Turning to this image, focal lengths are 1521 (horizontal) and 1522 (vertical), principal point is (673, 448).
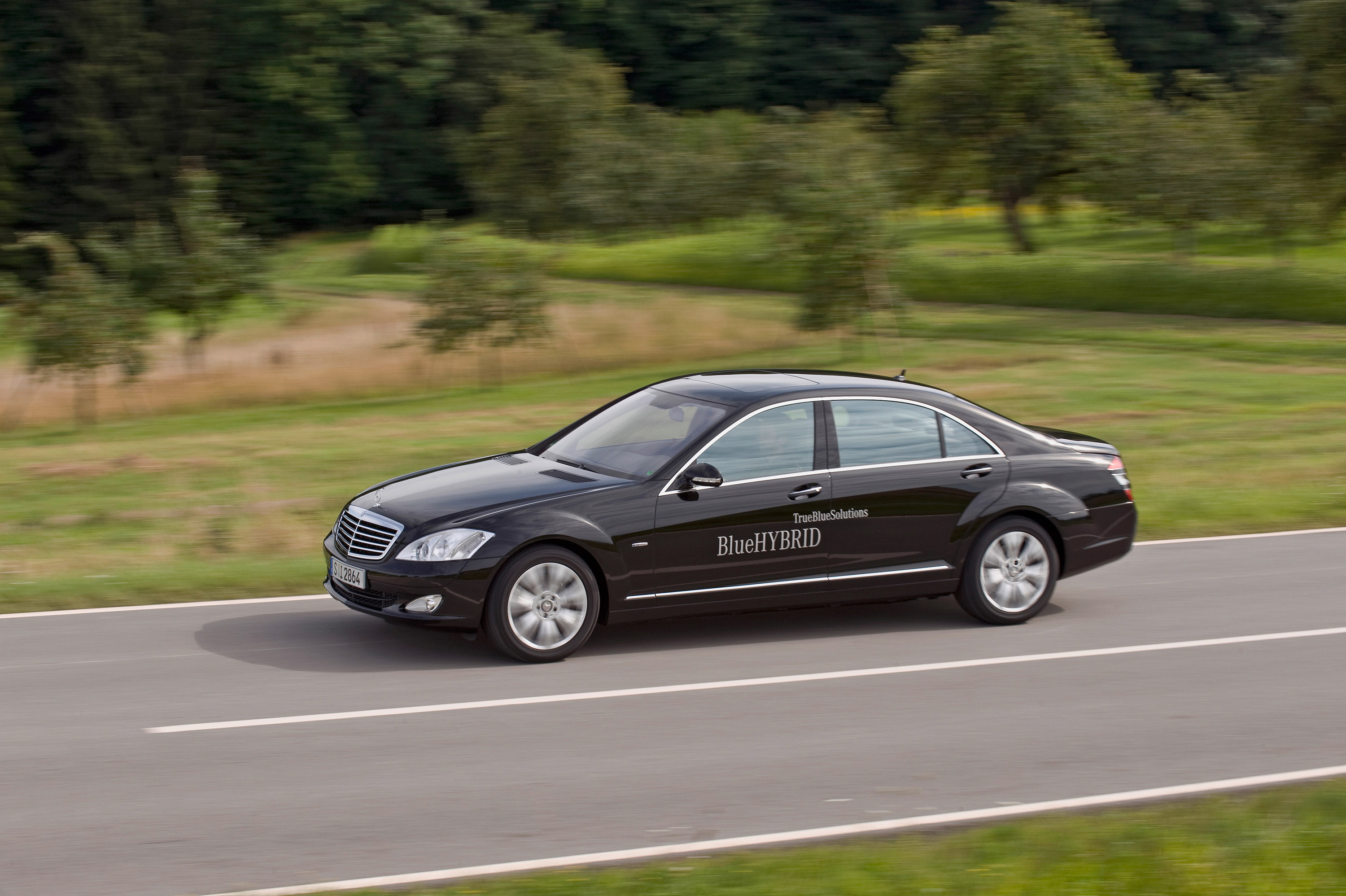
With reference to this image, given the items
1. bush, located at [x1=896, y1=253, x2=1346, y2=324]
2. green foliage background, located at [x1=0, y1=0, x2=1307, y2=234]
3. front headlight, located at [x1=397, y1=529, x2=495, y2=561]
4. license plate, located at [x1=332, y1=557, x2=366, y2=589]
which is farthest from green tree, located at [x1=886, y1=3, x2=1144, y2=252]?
front headlight, located at [x1=397, y1=529, x2=495, y2=561]

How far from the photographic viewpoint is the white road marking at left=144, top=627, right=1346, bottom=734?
7207 mm

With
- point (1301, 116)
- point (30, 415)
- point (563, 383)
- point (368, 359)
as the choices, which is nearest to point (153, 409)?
point (30, 415)

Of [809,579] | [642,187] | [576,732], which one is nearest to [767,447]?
[809,579]

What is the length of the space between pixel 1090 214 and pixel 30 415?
44566 mm

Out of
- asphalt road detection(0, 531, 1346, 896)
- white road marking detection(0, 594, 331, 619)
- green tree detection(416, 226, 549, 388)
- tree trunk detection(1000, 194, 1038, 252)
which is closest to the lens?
asphalt road detection(0, 531, 1346, 896)

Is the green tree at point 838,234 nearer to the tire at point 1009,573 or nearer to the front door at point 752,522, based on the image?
the tire at point 1009,573

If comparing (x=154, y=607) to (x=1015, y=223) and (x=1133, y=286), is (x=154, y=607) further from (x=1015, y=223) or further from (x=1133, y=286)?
(x=1015, y=223)

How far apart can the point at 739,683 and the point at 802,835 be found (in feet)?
7.32

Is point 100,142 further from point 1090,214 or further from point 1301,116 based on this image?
point 1301,116

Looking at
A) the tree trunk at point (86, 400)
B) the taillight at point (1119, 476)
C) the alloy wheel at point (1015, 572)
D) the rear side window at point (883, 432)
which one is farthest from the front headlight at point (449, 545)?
the tree trunk at point (86, 400)

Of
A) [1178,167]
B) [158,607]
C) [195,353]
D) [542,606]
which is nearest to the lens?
[542,606]

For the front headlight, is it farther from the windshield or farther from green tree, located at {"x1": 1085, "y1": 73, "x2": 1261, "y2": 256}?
green tree, located at {"x1": 1085, "y1": 73, "x2": 1261, "y2": 256}

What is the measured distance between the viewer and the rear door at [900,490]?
29.3ft

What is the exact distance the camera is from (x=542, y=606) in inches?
324
